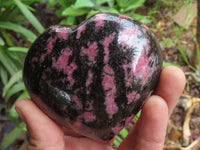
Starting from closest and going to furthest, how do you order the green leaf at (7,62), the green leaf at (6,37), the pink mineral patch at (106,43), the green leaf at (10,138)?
the pink mineral patch at (106,43) → the green leaf at (10,138) → the green leaf at (7,62) → the green leaf at (6,37)

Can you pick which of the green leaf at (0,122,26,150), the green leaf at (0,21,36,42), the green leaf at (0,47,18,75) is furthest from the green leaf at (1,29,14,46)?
the green leaf at (0,122,26,150)

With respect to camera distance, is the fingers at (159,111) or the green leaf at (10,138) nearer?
the fingers at (159,111)

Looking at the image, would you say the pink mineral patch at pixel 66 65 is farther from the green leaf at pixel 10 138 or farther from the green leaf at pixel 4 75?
the green leaf at pixel 4 75

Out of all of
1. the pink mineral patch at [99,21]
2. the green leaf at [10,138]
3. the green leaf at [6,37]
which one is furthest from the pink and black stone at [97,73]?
the green leaf at [6,37]

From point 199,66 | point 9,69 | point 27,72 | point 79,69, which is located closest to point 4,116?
point 9,69

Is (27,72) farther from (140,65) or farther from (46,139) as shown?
(140,65)

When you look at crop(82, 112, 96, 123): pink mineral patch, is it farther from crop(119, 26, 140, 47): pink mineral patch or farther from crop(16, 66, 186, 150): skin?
crop(119, 26, 140, 47): pink mineral patch
